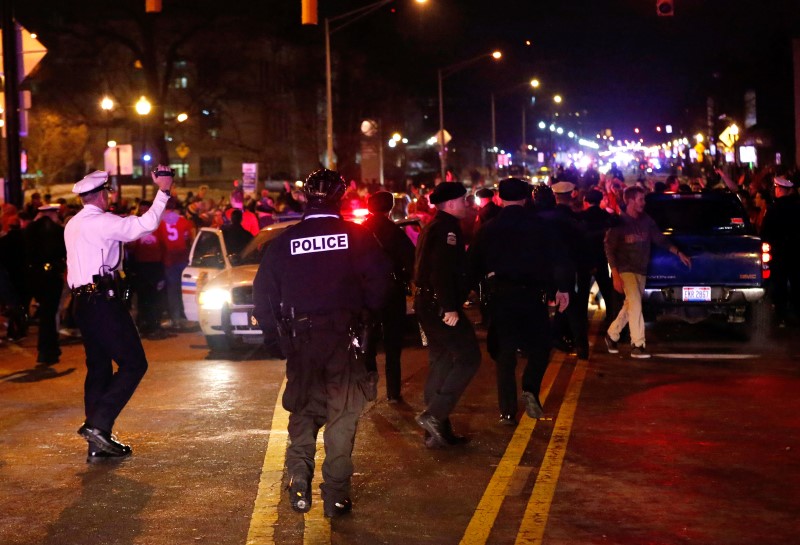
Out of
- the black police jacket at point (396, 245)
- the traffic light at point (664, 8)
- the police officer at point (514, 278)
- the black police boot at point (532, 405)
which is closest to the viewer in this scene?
the police officer at point (514, 278)

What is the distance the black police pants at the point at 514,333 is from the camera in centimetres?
900

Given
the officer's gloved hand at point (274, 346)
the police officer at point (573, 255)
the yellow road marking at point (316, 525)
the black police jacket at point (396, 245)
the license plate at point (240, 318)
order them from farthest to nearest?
1. the license plate at point (240, 318)
2. the police officer at point (573, 255)
3. the black police jacket at point (396, 245)
4. the officer's gloved hand at point (274, 346)
5. the yellow road marking at point (316, 525)

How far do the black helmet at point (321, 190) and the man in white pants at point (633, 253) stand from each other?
6.63 meters

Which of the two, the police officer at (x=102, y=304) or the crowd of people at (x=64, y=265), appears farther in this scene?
the crowd of people at (x=64, y=265)

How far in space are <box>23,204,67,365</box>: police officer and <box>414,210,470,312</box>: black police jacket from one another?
637 cm

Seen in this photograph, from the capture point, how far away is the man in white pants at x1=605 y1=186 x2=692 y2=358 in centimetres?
1262

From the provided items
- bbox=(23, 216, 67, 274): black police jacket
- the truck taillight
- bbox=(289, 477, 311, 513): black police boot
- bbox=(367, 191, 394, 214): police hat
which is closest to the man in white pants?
the truck taillight

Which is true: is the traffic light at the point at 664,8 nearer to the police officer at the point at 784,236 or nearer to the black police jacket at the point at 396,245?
the police officer at the point at 784,236

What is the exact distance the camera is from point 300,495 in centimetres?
652

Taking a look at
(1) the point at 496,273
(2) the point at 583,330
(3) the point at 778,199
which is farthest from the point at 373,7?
(1) the point at 496,273

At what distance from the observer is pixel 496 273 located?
357 inches

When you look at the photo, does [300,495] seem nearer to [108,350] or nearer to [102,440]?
[102,440]

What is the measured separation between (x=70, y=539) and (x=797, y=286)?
1183cm

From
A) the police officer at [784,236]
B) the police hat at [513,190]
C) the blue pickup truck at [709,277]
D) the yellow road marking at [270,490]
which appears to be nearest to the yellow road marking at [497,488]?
the yellow road marking at [270,490]
